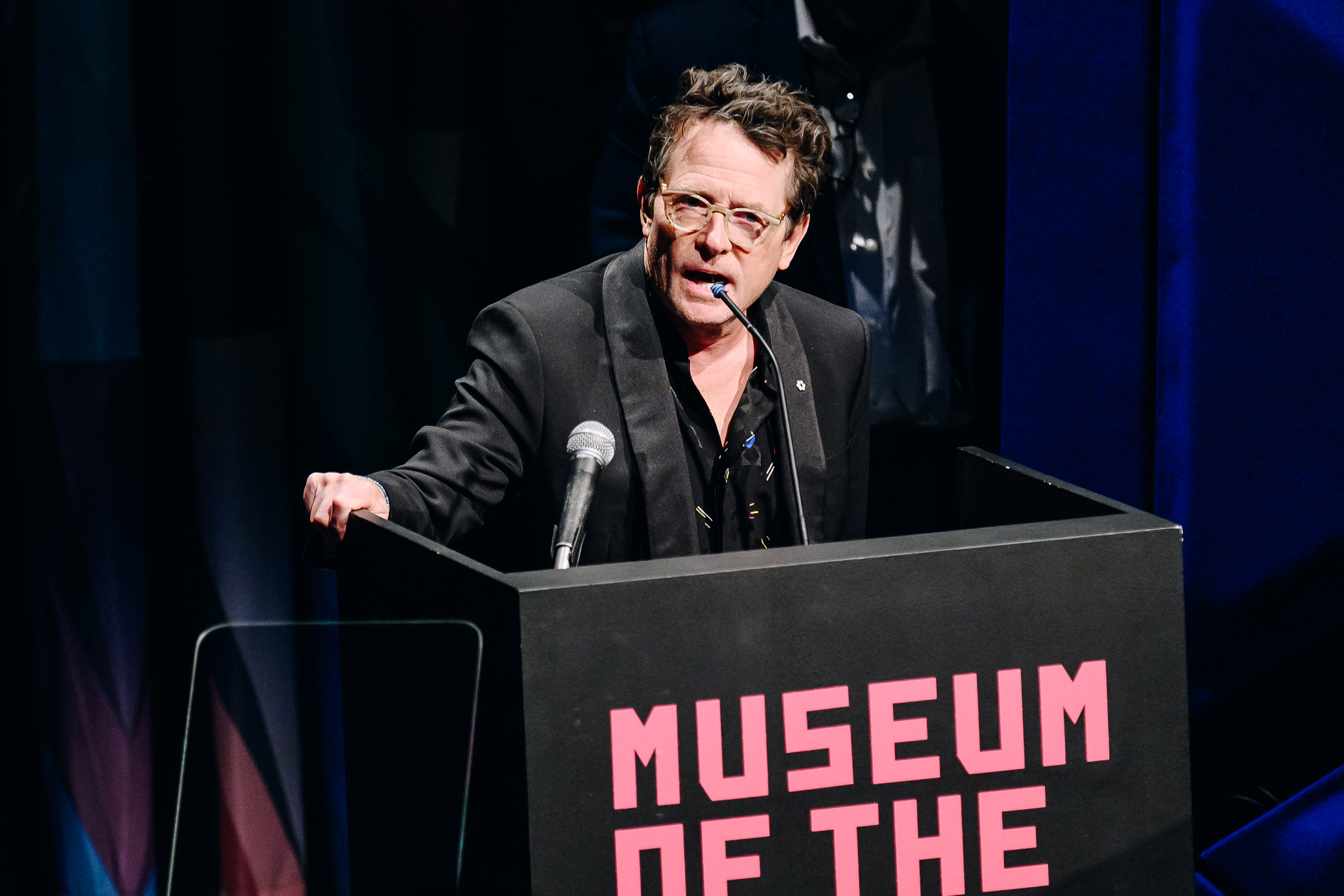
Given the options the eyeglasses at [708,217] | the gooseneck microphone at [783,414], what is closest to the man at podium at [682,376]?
the eyeglasses at [708,217]

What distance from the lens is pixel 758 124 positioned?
55.4 inches

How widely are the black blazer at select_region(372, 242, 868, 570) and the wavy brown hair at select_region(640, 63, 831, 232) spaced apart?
0.12m

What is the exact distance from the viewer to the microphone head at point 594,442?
1.03 m

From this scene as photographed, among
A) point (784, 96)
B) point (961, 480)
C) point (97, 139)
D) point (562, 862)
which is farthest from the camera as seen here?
point (97, 139)

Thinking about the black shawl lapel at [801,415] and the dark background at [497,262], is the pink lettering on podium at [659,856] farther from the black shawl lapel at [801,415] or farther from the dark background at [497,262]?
the dark background at [497,262]

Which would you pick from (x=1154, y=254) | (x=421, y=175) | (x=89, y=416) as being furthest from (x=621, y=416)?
(x=1154, y=254)

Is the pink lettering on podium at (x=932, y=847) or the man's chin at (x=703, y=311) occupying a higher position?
the man's chin at (x=703, y=311)

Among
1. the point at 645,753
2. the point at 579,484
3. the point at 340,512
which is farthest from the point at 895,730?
the point at 340,512

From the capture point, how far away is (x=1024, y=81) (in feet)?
6.45

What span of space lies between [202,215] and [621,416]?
2.61ft

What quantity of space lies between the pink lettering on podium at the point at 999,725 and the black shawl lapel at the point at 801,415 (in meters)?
0.42

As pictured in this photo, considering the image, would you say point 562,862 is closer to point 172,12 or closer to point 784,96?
point 784,96

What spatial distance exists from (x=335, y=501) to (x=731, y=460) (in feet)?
1.60

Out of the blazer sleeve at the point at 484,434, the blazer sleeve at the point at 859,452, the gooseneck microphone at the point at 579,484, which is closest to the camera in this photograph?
the gooseneck microphone at the point at 579,484
